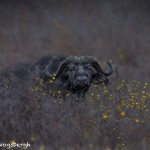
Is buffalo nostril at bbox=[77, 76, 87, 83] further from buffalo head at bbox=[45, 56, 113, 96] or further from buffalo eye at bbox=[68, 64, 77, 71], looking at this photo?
buffalo eye at bbox=[68, 64, 77, 71]

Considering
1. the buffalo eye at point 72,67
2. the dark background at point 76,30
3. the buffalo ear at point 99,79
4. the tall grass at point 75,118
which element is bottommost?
the tall grass at point 75,118

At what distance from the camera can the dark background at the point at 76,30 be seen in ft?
59.6

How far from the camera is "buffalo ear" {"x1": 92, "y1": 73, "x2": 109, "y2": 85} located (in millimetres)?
11406

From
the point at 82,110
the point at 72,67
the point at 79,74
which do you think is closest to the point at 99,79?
the point at 72,67

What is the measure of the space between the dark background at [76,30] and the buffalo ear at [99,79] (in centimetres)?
451

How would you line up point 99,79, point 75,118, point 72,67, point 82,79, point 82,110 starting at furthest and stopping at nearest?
point 99,79 < point 72,67 < point 82,79 < point 82,110 < point 75,118

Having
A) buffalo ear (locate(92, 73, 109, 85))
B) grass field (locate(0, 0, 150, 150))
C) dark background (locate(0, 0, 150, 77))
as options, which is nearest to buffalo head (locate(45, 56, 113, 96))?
buffalo ear (locate(92, 73, 109, 85))

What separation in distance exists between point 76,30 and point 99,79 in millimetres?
9317

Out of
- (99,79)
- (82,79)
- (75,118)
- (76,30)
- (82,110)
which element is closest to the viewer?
(75,118)

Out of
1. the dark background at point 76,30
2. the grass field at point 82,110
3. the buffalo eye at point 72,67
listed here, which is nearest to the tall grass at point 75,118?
the grass field at point 82,110

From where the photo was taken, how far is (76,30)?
67.6 ft

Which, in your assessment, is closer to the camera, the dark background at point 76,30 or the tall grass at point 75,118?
the tall grass at point 75,118

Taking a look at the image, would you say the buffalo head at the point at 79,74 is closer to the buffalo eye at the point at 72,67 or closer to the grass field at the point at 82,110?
the buffalo eye at the point at 72,67

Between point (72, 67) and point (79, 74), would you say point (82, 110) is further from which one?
point (72, 67)
